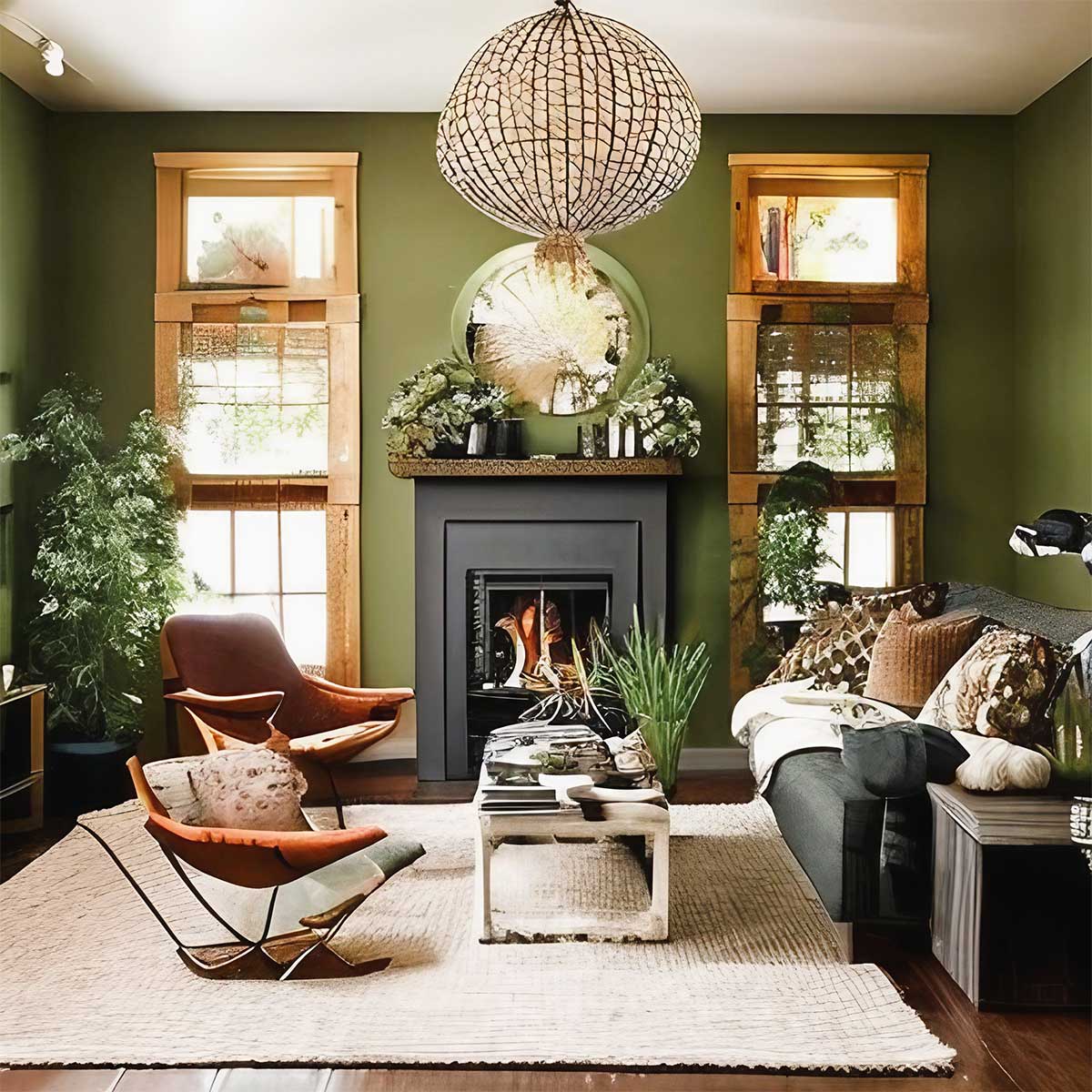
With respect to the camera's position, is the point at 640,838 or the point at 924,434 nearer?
the point at 640,838

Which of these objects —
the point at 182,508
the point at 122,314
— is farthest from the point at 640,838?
the point at 122,314

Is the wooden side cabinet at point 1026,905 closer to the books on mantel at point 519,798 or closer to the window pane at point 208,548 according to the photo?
the books on mantel at point 519,798

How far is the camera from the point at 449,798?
5094 millimetres

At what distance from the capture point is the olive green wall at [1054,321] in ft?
16.2

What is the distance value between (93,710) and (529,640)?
1.96 m

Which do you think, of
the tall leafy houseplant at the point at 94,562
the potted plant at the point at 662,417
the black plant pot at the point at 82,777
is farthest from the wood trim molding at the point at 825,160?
the black plant pot at the point at 82,777

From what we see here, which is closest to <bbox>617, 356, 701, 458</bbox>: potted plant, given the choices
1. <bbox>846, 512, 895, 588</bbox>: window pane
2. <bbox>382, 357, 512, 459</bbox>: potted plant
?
<bbox>382, 357, 512, 459</bbox>: potted plant

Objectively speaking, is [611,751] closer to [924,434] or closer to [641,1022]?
[641,1022]

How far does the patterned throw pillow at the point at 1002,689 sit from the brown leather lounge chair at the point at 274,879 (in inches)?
73.8

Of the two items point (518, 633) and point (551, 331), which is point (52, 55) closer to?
point (551, 331)

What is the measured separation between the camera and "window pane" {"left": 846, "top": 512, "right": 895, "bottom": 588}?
564 cm

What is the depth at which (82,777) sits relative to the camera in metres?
4.87

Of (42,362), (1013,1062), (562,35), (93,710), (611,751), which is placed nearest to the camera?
(1013,1062)

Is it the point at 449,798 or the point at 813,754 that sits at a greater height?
the point at 813,754
